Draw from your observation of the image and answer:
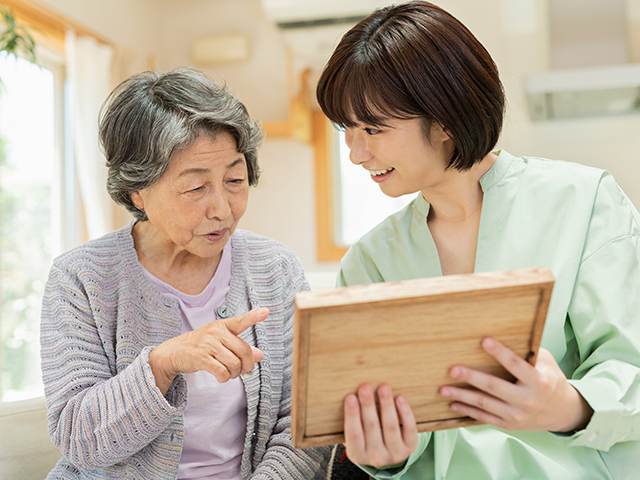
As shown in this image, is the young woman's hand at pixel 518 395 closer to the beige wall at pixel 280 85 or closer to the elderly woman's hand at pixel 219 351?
the elderly woman's hand at pixel 219 351

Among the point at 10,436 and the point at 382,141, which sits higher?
the point at 382,141

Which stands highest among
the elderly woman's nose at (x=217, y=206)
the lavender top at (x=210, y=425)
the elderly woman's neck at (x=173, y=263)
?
the elderly woman's nose at (x=217, y=206)

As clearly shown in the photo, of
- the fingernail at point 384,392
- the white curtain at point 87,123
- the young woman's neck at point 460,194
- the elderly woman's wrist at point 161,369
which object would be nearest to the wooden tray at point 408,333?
the fingernail at point 384,392

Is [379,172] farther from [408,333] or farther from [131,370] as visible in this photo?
[131,370]

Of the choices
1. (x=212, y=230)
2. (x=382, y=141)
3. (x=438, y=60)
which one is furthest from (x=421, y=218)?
(x=212, y=230)

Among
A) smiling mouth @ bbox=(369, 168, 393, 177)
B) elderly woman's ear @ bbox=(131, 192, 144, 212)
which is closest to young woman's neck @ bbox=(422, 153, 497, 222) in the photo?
smiling mouth @ bbox=(369, 168, 393, 177)

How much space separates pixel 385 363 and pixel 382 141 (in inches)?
16.9

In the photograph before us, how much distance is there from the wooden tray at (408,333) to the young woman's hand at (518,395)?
17mm

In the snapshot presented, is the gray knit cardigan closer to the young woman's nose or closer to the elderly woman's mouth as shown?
the elderly woman's mouth

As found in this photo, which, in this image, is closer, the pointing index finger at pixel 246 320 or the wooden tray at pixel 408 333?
the wooden tray at pixel 408 333

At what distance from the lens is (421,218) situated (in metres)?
1.15

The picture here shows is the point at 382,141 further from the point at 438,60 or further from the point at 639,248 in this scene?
the point at 639,248

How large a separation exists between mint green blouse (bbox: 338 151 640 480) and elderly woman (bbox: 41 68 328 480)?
1.03ft

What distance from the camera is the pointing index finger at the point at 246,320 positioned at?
0.88 m
